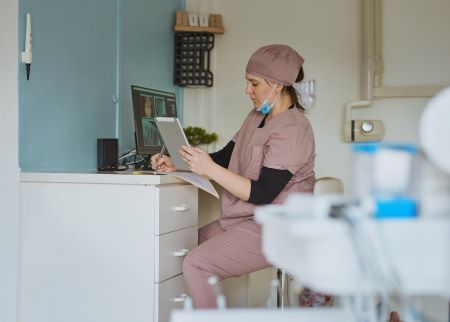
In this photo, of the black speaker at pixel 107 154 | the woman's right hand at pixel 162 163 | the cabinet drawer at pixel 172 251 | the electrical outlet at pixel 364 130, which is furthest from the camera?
the electrical outlet at pixel 364 130

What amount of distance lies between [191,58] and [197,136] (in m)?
0.46

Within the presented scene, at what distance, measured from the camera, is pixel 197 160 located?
228cm

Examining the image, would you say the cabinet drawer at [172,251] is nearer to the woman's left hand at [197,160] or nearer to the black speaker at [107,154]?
the woman's left hand at [197,160]

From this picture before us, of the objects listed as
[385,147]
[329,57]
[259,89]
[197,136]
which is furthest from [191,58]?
[385,147]

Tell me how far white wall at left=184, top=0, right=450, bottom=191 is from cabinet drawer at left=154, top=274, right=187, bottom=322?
1.35 meters

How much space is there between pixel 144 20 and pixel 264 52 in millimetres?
1173

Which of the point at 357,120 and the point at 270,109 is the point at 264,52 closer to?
the point at 270,109

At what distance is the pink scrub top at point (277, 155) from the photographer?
230 centimetres

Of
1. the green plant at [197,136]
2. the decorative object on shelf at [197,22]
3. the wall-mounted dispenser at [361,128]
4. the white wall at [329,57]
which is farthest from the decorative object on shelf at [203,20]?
the wall-mounted dispenser at [361,128]

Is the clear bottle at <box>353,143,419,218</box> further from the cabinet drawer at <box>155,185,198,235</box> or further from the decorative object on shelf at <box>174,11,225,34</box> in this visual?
the decorative object on shelf at <box>174,11,225,34</box>

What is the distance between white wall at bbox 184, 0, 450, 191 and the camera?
3516 mm

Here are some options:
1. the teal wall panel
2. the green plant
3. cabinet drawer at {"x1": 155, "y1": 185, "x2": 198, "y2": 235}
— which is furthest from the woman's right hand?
the green plant

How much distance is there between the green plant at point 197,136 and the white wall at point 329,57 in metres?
0.13

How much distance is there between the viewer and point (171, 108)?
318cm
